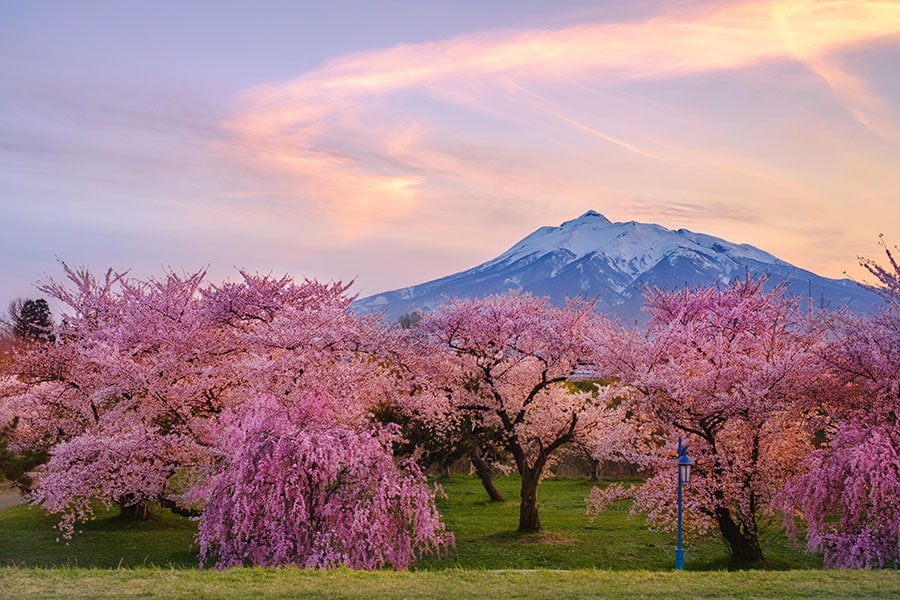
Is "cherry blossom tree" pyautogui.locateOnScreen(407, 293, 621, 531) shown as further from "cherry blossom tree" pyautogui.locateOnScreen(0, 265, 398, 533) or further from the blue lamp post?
the blue lamp post

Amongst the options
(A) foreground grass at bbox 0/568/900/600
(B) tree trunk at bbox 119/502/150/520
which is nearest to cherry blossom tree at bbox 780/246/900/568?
(A) foreground grass at bbox 0/568/900/600

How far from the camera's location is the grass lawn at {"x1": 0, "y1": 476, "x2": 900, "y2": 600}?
39.4 feet

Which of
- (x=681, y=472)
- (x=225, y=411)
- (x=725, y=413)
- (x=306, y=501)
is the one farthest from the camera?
(x=225, y=411)

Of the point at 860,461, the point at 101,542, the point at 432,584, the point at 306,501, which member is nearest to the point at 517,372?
the point at 306,501

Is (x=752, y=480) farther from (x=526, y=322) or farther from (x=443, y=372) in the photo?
(x=443, y=372)

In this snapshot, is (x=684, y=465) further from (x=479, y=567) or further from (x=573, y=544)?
(x=573, y=544)

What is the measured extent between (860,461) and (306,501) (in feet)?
38.5

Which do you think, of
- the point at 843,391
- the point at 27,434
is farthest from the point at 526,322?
the point at 27,434

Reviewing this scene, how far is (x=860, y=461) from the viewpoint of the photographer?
55.1ft

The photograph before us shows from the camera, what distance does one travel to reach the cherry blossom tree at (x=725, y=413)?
18.2 metres

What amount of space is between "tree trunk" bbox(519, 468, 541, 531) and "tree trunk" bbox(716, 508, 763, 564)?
664 centimetres

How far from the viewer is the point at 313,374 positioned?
67.7 ft

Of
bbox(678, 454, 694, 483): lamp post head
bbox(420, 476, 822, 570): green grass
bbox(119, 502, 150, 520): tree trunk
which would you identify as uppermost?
bbox(678, 454, 694, 483): lamp post head

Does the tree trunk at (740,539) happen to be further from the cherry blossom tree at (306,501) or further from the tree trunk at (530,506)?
Result: the cherry blossom tree at (306,501)
